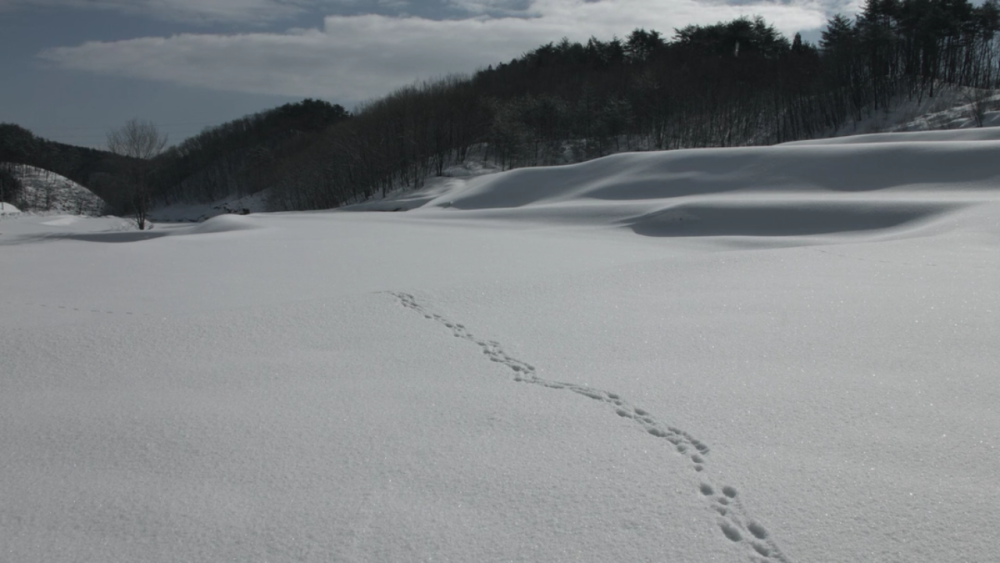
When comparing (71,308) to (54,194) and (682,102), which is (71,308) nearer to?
(682,102)

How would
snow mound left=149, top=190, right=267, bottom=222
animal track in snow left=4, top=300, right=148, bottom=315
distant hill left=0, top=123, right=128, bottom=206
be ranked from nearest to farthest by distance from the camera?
animal track in snow left=4, top=300, right=148, bottom=315 → snow mound left=149, top=190, right=267, bottom=222 → distant hill left=0, top=123, right=128, bottom=206

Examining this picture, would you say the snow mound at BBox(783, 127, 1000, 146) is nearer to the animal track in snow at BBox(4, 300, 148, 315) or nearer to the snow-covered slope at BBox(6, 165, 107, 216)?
the animal track in snow at BBox(4, 300, 148, 315)

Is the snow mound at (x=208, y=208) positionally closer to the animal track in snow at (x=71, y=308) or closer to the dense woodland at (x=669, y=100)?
the dense woodland at (x=669, y=100)

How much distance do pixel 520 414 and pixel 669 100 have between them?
43479mm

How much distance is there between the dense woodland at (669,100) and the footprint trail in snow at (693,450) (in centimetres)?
3961

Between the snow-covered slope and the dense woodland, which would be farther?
the snow-covered slope

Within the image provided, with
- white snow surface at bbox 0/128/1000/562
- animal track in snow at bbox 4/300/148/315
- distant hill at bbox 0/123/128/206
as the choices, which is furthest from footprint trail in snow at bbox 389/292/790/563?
distant hill at bbox 0/123/128/206

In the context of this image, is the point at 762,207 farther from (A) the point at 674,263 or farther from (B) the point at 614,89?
(B) the point at 614,89

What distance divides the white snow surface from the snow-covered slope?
204 feet

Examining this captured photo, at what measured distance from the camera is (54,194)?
60.7 metres

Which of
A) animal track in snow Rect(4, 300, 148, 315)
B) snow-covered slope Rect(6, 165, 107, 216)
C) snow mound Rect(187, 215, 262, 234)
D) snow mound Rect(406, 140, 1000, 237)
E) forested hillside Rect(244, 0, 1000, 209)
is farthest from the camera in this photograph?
snow-covered slope Rect(6, 165, 107, 216)

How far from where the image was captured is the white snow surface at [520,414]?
2393 millimetres

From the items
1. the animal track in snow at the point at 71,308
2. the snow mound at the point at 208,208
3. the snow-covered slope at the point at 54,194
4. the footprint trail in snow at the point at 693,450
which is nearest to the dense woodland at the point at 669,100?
the snow mound at the point at 208,208

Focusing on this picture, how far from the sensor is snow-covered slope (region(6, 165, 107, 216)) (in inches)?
2318
